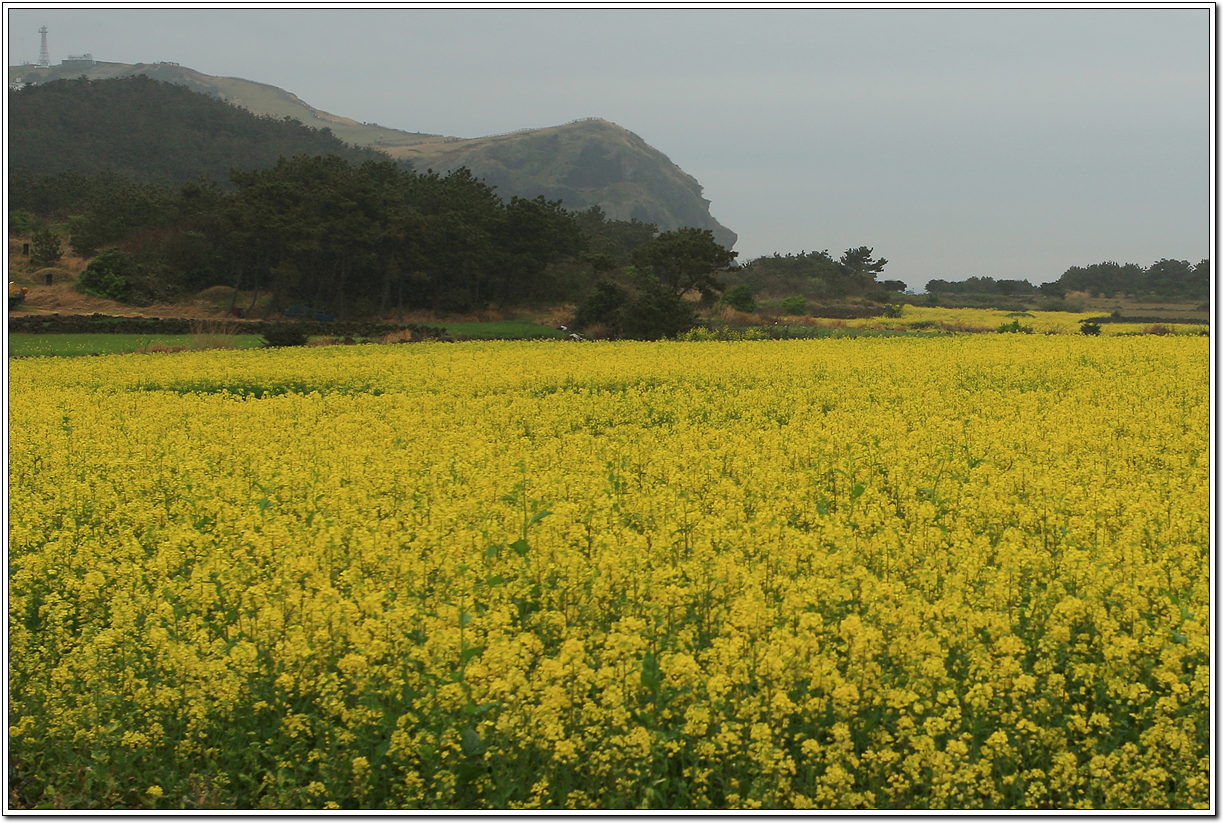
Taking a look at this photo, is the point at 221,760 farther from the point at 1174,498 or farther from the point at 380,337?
the point at 380,337

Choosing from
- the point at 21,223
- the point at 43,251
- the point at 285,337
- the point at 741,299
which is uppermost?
the point at 21,223

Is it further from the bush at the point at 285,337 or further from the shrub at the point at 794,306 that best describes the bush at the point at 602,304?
the shrub at the point at 794,306

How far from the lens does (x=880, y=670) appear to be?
3914 mm

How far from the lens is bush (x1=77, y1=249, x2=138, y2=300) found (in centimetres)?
4488

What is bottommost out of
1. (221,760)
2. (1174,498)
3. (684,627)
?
(221,760)

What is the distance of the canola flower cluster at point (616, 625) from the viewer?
3.63 m

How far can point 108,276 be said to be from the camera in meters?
45.6

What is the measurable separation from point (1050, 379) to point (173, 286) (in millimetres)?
44694

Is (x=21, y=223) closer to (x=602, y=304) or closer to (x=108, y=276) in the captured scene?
(x=108, y=276)

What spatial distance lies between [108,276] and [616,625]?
1937 inches

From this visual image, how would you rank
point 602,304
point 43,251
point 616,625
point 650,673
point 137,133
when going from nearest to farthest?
point 650,673
point 616,625
point 602,304
point 43,251
point 137,133

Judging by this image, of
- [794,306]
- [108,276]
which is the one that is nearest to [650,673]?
[794,306]

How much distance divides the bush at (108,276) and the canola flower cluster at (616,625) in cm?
4078

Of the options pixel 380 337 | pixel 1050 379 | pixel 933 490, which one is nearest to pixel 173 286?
pixel 380 337
